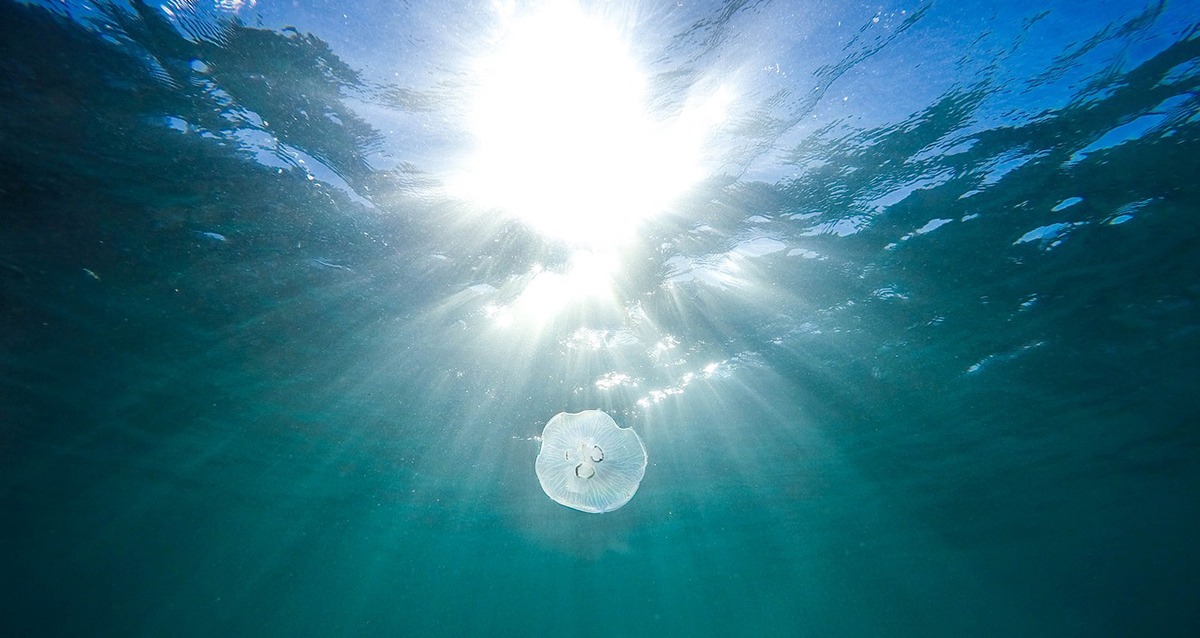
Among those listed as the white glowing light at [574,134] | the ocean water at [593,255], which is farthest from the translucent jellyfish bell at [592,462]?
the ocean water at [593,255]

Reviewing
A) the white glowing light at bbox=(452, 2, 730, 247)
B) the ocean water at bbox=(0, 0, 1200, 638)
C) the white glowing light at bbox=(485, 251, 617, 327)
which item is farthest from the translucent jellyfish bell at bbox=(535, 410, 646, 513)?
the white glowing light at bbox=(485, 251, 617, 327)

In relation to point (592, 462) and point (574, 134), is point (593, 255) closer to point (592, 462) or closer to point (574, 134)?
point (574, 134)

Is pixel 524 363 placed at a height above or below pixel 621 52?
above

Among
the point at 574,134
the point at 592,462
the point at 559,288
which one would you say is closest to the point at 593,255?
the point at 559,288

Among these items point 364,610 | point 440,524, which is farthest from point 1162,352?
point 364,610

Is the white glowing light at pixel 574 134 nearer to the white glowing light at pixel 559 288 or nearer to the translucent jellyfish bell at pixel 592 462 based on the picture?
the white glowing light at pixel 559 288

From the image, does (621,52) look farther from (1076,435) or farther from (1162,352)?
(1076,435)

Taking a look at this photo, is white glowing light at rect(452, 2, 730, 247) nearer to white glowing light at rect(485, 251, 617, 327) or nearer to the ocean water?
the ocean water
